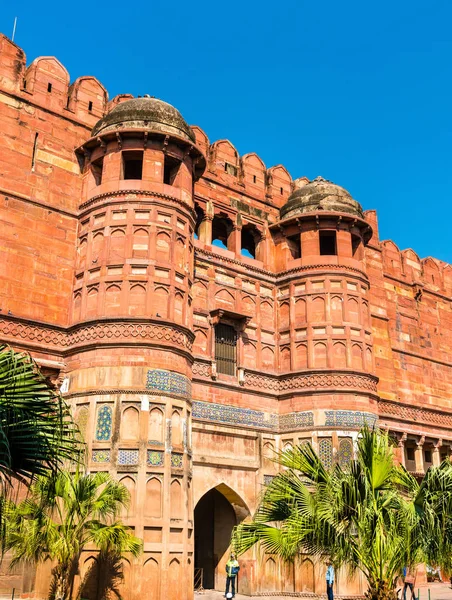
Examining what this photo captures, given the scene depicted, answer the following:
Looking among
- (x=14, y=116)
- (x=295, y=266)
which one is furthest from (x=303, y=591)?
(x=14, y=116)

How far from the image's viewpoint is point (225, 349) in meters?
23.0

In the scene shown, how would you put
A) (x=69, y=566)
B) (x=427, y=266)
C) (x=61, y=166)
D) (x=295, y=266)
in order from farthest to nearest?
(x=427, y=266) < (x=295, y=266) < (x=61, y=166) < (x=69, y=566)

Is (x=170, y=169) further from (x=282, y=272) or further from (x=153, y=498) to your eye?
(x=153, y=498)

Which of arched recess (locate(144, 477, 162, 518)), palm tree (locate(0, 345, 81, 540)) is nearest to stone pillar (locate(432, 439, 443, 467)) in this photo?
arched recess (locate(144, 477, 162, 518))

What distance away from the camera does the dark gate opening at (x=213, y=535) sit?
871 inches

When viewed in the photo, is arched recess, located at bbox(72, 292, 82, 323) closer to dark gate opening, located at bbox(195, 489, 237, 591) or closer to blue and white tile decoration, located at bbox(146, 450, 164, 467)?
blue and white tile decoration, located at bbox(146, 450, 164, 467)

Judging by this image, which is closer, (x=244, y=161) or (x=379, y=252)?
(x=244, y=161)

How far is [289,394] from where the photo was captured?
77.7 ft

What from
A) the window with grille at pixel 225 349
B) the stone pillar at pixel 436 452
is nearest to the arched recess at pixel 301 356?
the window with grille at pixel 225 349

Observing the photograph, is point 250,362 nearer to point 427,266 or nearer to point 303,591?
point 303,591

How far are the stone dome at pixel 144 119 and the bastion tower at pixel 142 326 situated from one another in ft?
0.13

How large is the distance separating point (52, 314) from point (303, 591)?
1129cm

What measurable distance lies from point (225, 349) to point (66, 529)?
9868 millimetres

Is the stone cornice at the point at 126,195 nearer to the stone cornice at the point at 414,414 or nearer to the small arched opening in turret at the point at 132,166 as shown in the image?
the small arched opening in turret at the point at 132,166
